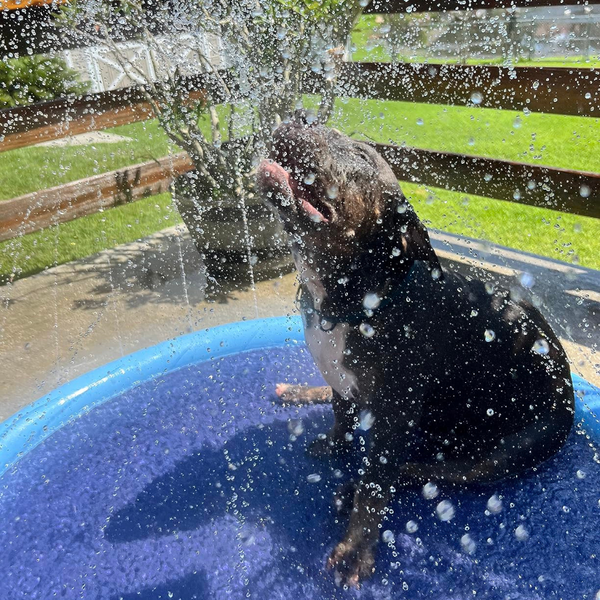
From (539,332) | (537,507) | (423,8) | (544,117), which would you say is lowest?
(544,117)

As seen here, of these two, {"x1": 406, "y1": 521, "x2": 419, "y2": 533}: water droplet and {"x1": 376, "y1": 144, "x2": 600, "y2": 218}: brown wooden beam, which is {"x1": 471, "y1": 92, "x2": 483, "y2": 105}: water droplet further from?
{"x1": 406, "y1": 521, "x2": 419, "y2": 533}: water droplet

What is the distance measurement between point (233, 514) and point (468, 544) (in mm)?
974

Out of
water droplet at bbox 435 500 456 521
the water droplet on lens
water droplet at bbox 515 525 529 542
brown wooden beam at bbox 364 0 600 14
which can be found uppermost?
brown wooden beam at bbox 364 0 600 14

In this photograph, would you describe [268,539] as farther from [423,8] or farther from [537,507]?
[423,8]

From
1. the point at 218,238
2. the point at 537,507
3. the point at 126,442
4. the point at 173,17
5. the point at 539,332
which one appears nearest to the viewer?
the point at 539,332

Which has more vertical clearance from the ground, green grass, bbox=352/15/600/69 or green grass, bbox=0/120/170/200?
green grass, bbox=352/15/600/69

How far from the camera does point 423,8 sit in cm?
491

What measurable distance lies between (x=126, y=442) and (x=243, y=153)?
2896 millimetres

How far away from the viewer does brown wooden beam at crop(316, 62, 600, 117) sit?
4.40 meters

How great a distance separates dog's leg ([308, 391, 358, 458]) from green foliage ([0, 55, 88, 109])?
854 cm

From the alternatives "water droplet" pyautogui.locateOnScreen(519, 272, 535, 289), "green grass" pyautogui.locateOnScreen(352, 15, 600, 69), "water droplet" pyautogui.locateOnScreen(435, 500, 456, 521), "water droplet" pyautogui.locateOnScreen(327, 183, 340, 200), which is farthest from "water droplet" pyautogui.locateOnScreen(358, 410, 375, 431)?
"green grass" pyautogui.locateOnScreen(352, 15, 600, 69)

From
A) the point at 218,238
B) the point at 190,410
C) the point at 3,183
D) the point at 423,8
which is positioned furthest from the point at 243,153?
the point at 3,183

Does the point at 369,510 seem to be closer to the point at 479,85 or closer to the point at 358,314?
the point at 358,314

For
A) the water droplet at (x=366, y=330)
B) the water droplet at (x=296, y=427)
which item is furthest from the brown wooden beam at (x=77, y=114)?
the water droplet at (x=366, y=330)
